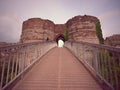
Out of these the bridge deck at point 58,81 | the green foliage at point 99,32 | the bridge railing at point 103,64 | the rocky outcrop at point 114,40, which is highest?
the green foliage at point 99,32

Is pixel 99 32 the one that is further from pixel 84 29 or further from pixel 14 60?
pixel 14 60

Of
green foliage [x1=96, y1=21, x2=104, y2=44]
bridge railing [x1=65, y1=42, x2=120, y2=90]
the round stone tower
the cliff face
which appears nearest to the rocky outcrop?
green foliage [x1=96, y1=21, x2=104, y2=44]

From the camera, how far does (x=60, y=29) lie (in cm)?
3200

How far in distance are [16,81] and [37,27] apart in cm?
2463

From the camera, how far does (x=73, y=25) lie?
2666cm

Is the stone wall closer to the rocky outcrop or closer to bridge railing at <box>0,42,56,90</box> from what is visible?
the rocky outcrop

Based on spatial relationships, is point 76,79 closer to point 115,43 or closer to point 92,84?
point 92,84

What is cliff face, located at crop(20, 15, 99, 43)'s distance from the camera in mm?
25125

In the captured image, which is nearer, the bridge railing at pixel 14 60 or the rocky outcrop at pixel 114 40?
the bridge railing at pixel 14 60

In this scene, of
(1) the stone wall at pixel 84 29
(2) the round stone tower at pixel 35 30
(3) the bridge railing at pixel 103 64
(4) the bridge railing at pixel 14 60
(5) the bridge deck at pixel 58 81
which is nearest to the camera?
(3) the bridge railing at pixel 103 64

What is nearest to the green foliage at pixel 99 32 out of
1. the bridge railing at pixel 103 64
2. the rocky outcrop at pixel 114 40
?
the rocky outcrop at pixel 114 40

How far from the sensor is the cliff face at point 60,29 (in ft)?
82.4

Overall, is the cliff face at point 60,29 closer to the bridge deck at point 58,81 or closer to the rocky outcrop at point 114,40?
the rocky outcrop at point 114,40

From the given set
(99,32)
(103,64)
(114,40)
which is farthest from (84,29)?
(103,64)
